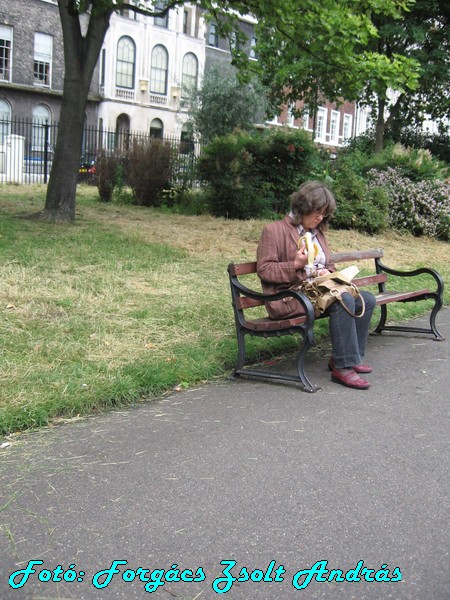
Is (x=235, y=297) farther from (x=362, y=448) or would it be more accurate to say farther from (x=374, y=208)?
(x=374, y=208)

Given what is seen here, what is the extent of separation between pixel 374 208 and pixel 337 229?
91 cm

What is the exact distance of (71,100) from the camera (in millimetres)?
12750

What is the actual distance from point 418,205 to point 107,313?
11230 millimetres

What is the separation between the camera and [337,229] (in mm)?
15609

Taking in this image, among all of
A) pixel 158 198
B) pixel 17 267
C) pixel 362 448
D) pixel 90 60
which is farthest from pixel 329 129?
pixel 362 448

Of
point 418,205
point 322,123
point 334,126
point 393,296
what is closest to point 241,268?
point 393,296

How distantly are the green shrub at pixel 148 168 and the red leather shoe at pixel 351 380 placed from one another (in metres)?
12.2

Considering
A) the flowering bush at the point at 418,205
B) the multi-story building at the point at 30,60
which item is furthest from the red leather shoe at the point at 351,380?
Answer: the multi-story building at the point at 30,60

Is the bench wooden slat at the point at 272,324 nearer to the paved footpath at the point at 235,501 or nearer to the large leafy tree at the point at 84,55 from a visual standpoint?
the paved footpath at the point at 235,501

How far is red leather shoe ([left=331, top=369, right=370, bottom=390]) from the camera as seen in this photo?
538 cm

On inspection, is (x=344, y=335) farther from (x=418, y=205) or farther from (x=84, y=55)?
(x=418, y=205)

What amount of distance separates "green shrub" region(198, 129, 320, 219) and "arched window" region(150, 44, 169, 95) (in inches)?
1211

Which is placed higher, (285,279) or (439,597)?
(285,279)

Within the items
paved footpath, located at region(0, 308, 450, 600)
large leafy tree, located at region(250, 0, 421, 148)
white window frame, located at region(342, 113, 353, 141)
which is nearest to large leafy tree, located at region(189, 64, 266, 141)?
large leafy tree, located at region(250, 0, 421, 148)
